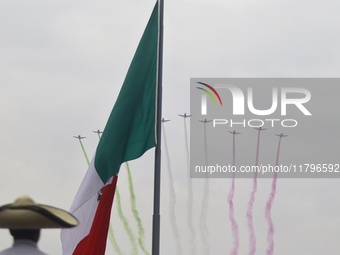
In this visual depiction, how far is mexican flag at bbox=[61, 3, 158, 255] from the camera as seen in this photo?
73.0 ft

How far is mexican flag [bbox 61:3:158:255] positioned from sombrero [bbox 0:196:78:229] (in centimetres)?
1341

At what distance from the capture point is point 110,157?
22344 mm

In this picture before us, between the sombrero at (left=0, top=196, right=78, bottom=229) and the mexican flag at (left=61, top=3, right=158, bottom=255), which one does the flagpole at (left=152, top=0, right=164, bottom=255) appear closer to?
the mexican flag at (left=61, top=3, right=158, bottom=255)

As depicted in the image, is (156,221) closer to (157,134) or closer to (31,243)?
(157,134)

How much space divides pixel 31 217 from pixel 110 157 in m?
14.0

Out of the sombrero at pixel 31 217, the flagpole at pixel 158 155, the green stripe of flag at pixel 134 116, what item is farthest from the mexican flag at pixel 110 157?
the sombrero at pixel 31 217

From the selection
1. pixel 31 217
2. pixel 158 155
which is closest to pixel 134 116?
pixel 158 155

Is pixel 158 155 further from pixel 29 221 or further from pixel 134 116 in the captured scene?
pixel 29 221

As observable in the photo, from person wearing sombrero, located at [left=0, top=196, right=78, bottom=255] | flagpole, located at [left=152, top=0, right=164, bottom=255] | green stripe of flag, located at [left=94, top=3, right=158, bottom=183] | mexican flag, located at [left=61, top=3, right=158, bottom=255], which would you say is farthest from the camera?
green stripe of flag, located at [left=94, top=3, right=158, bottom=183]

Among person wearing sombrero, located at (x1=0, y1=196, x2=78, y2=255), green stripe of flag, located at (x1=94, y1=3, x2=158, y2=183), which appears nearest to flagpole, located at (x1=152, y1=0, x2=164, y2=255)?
green stripe of flag, located at (x1=94, y1=3, x2=158, y2=183)

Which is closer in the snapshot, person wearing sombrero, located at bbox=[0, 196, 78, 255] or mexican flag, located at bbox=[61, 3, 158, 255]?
person wearing sombrero, located at bbox=[0, 196, 78, 255]

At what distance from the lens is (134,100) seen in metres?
22.9

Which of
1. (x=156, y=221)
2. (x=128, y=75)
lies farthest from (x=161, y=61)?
(x=156, y=221)

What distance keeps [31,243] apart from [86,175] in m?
14.4
